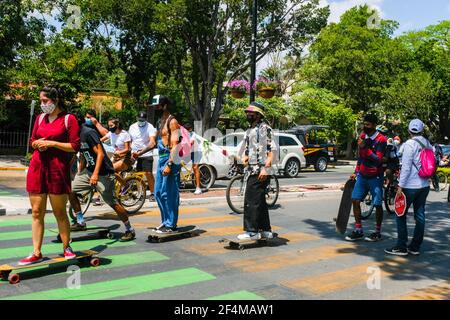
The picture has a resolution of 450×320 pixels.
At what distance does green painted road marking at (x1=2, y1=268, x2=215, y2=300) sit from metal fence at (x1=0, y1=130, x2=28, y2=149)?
71.0 ft

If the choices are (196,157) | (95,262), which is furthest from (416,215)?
(196,157)

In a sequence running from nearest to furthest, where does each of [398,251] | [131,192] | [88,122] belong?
1. [398,251]
2. [88,122]
3. [131,192]

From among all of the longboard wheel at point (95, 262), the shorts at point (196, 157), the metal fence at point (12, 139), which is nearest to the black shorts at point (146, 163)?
the shorts at point (196, 157)

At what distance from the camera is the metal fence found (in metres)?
24.3

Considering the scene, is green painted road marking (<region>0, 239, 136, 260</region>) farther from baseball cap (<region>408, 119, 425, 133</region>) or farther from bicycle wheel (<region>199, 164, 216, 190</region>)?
bicycle wheel (<region>199, 164, 216, 190</region>)

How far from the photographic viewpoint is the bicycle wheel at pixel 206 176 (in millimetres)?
13521

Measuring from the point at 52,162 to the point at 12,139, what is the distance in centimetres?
2135

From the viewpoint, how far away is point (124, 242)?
6.96m

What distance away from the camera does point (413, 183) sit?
6.59m

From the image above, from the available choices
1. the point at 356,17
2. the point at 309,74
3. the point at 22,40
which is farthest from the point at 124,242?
the point at 356,17

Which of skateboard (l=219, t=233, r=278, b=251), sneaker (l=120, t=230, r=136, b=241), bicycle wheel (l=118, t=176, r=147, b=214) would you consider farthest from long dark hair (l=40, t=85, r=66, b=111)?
bicycle wheel (l=118, t=176, r=147, b=214)

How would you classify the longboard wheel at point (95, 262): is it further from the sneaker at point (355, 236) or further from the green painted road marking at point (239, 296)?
the sneaker at point (355, 236)

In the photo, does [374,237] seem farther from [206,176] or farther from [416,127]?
[206,176]

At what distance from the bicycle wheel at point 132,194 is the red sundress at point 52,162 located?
3961 millimetres
